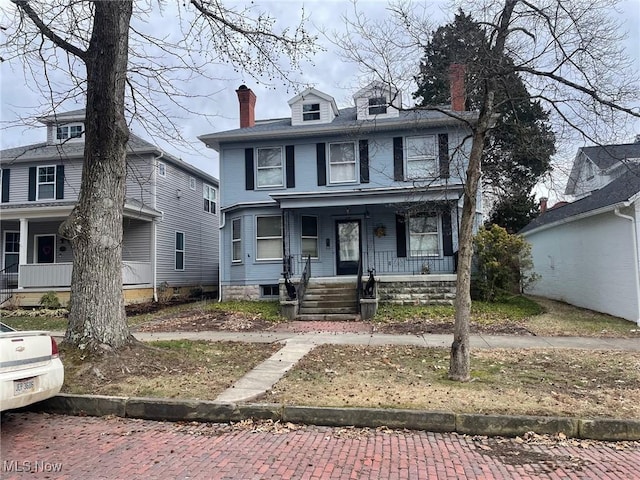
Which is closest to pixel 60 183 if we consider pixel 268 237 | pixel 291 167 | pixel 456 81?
pixel 268 237

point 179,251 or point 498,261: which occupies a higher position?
point 179,251

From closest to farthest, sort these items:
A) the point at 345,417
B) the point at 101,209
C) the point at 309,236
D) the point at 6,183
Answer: the point at 345,417 < the point at 101,209 < the point at 309,236 < the point at 6,183

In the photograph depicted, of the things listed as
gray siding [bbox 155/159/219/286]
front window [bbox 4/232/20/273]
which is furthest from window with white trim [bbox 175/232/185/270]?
front window [bbox 4/232/20/273]

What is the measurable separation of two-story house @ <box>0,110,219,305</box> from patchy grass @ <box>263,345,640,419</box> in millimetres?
12038

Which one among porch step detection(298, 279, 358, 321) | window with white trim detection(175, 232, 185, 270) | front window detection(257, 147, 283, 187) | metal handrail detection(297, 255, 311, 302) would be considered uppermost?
front window detection(257, 147, 283, 187)

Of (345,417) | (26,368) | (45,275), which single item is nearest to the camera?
(26,368)

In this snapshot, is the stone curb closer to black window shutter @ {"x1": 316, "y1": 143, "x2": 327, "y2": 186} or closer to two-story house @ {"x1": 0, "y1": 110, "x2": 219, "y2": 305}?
two-story house @ {"x1": 0, "y1": 110, "x2": 219, "y2": 305}

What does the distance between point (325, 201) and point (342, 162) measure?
95.7 inches

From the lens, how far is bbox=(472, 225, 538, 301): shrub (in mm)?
14430

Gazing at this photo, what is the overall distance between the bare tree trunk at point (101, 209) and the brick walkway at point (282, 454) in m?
2.04

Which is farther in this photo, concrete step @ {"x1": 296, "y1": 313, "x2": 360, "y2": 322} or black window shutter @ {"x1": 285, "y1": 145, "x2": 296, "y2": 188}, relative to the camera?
black window shutter @ {"x1": 285, "y1": 145, "x2": 296, "y2": 188}

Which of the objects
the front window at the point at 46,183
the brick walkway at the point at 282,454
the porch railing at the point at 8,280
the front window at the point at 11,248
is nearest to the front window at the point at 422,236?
the brick walkway at the point at 282,454

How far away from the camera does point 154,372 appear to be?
22.7ft

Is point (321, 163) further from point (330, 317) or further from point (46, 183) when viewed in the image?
point (46, 183)
